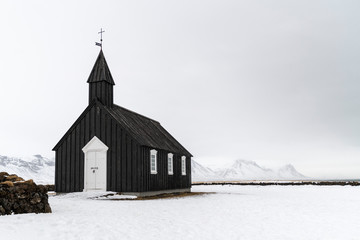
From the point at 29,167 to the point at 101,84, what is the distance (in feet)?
308

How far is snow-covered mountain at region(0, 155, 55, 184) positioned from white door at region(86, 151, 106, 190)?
81.3 metres

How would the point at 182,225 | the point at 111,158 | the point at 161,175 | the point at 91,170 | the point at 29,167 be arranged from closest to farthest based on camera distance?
the point at 182,225 → the point at 111,158 → the point at 91,170 → the point at 161,175 → the point at 29,167

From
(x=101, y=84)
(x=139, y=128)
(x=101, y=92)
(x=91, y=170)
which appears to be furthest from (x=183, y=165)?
(x=101, y=84)

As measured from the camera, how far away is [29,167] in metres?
108

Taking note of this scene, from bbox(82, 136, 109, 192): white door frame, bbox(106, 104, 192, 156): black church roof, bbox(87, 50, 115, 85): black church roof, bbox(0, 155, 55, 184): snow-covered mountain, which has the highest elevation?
bbox(87, 50, 115, 85): black church roof

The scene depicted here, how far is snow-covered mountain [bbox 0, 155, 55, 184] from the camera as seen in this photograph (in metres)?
100

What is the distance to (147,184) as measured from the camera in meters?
23.1

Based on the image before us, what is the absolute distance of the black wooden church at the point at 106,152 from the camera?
22.8m

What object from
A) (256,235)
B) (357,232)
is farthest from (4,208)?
(357,232)

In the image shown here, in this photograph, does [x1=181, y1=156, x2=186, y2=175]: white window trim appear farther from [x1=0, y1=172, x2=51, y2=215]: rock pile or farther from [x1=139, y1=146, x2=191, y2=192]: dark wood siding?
[x1=0, y1=172, x2=51, y2=215]: rock pile

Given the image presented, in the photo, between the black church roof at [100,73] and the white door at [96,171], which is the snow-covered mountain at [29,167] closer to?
the black church roof at [100,73]

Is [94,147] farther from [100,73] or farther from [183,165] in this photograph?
[183,165]

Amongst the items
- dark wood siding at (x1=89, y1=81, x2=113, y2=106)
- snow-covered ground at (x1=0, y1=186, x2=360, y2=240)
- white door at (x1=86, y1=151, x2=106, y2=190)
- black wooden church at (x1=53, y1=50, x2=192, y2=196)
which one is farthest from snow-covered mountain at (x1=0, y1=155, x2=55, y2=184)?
snow-covered ground at (x1=0, y1=186, x2=360, y2=240)

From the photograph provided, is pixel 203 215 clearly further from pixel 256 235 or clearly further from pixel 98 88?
pixel 98 88
